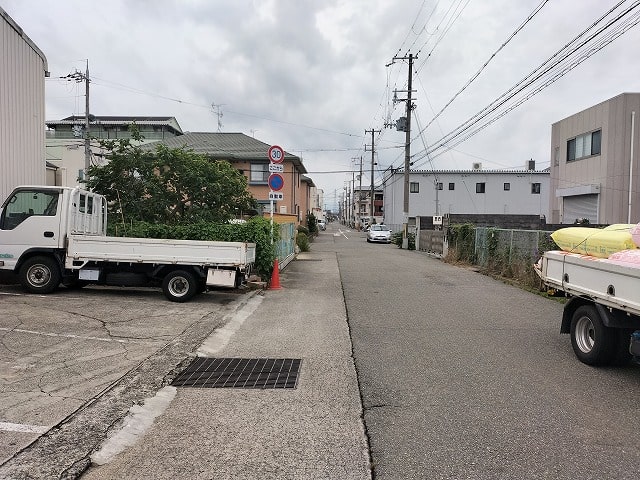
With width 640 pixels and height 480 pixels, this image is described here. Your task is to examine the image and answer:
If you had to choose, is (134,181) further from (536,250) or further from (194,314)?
(536,250)

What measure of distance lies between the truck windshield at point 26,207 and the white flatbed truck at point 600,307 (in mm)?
9401

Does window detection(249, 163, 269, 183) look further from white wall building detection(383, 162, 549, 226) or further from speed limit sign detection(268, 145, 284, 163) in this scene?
white wall building detection(383, 162, 549, 226)

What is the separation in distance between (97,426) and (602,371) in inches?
213

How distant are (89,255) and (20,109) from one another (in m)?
A: 5.79

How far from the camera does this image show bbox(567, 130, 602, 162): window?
2656 centimetres

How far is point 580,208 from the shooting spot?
94.4 ft

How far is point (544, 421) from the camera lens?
448 centimetres

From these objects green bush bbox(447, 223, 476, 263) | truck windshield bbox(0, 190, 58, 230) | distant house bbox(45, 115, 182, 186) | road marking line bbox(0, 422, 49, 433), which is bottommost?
road marking line bbox(0, 422, 49, 433)

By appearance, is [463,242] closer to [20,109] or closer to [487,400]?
[20,109]

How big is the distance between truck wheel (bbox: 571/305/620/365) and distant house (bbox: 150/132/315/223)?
83.8ft

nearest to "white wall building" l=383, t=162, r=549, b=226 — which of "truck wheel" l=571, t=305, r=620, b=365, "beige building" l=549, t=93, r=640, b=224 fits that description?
"beige building" l=549, t=93, r=640, b=224

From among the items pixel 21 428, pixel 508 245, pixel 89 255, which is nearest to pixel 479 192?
pixel 508 245

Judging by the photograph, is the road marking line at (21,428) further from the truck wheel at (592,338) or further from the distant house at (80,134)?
the distant house at (80,134)

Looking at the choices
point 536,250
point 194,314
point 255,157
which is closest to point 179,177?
point 194,314
